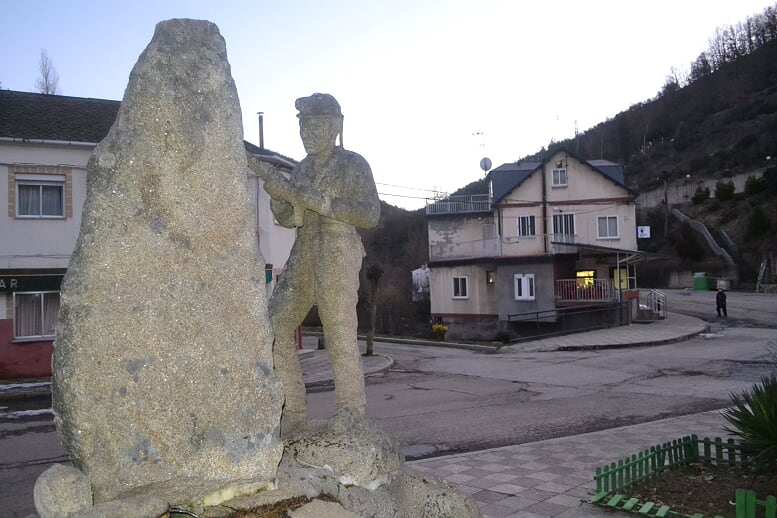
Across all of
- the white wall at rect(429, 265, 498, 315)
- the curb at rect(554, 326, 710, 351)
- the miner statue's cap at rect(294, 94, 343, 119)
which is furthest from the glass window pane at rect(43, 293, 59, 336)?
the white wall at rect(429, 265, 498, 315)

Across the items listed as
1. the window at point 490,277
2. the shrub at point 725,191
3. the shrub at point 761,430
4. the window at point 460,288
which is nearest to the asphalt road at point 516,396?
the shrub at point 761,430

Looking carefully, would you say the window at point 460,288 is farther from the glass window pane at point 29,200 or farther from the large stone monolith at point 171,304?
the large stone monolith at point 171,304

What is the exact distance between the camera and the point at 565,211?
34.6 meters

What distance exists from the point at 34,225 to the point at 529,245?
2239 cm

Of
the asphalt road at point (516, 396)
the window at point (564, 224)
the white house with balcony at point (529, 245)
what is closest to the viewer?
the asphalt road at point (516, 396)

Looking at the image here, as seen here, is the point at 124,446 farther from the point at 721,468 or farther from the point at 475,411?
the point at 475,411

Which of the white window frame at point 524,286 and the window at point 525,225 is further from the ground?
the window at point 525,225

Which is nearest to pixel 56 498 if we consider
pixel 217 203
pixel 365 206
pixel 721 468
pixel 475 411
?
pixel 217 203

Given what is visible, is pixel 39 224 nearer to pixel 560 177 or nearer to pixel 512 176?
pixel 512 176

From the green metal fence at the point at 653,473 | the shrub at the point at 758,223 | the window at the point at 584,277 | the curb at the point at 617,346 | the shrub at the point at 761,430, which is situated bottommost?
the curb at the point at 617,346

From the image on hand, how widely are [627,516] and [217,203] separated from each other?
4.34 meters

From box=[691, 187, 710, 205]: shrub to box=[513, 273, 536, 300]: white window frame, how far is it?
3730 cm

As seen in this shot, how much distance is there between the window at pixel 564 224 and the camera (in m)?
34.5

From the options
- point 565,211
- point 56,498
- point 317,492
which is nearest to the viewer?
point 56,498
